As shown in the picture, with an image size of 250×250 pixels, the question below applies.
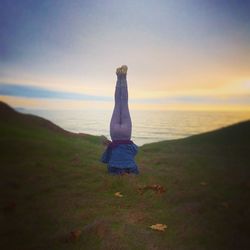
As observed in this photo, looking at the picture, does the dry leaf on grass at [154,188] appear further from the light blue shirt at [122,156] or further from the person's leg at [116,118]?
the person's leg at [116,118]

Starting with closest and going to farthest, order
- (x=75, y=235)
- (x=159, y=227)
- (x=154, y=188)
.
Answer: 1. (x=75, y=235)
2. (x=159, y=227)
3. (x=154, y=188)

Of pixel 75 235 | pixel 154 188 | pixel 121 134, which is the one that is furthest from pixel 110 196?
pixel 121 134

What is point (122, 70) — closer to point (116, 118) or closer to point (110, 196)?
point (116, 118)

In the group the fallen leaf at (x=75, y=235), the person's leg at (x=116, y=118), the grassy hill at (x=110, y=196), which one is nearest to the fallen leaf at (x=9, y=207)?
the grassy hill at (x=110, y=196)

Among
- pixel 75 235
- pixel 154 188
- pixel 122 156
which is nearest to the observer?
pixel 75 235

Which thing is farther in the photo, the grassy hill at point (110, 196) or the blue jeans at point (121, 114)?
the blue jeans at point (121, 114)

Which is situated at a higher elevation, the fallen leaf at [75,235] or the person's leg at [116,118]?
the person's leg at [116,118]

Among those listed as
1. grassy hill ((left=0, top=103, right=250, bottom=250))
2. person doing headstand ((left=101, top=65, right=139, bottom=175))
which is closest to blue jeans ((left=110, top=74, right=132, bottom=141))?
person doing headstand ((left=101, top=65, right=139, bottom=175))

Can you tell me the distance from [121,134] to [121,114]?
0.51 meters

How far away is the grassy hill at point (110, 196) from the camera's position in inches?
152

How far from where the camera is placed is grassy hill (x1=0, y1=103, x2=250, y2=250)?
3.87m

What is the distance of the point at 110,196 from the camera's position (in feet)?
18.0

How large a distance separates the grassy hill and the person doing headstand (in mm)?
357

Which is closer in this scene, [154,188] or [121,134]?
[154,188]
